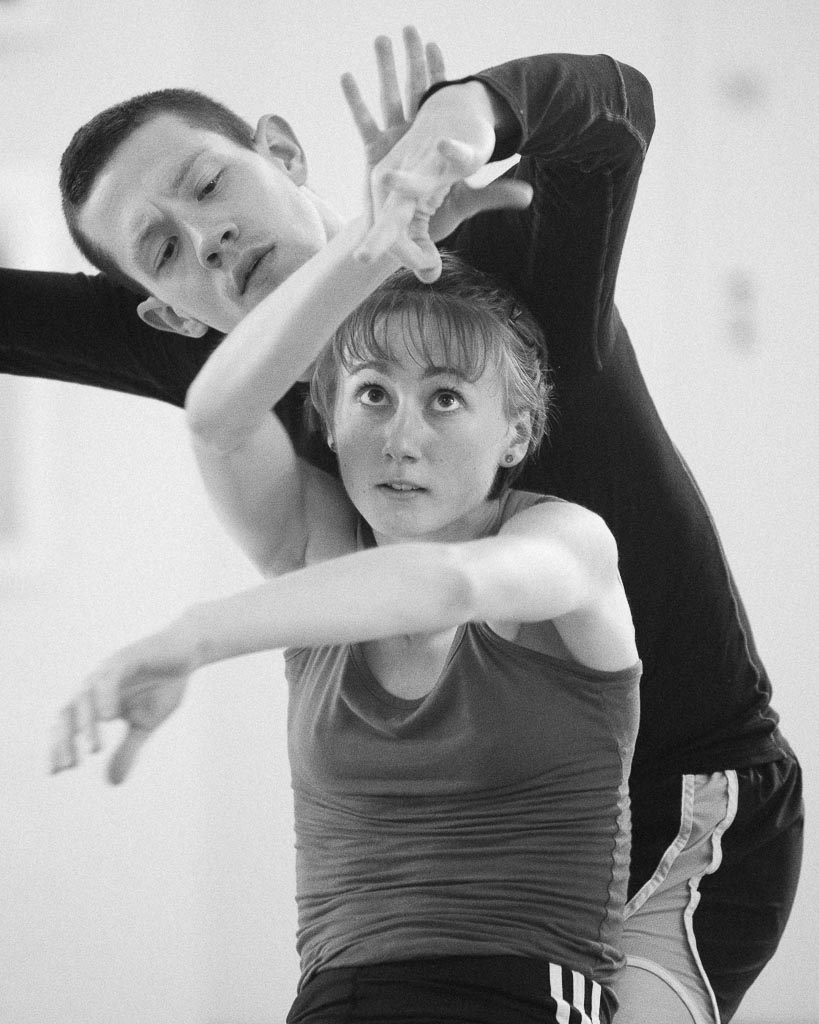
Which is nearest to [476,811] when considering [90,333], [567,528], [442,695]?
[442,695]

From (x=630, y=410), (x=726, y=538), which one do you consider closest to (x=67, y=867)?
(x=726, y=538)

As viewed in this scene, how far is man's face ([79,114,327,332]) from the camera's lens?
3.44 ft

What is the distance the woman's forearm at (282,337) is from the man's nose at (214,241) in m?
0.22

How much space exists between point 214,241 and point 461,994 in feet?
1.98

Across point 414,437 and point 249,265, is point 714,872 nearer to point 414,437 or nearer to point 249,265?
point 414,437

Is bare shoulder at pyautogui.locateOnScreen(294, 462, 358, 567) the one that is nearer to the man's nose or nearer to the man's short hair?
the man's nose

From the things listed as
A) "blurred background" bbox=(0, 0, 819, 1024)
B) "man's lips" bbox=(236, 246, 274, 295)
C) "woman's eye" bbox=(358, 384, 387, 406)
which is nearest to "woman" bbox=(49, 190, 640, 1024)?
"woman's eye" bbox=(358, 384, 387, 406)

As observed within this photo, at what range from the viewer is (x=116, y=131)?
1.11 meters

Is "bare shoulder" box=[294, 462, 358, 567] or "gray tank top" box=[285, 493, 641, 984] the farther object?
"bare shoulder" box=[294, 462, 358, 567]

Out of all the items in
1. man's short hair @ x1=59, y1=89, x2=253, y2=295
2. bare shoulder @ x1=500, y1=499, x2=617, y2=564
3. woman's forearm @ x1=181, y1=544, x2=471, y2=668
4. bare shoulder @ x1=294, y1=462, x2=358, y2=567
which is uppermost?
man's short hair @ x1=59, y1=89, x2=253, y2=295

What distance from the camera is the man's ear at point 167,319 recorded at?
1.16 metres

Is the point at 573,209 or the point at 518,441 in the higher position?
the point at 573,209

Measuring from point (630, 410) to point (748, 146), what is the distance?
1.45 m

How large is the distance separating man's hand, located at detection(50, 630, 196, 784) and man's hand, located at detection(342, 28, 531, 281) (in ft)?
0.84
